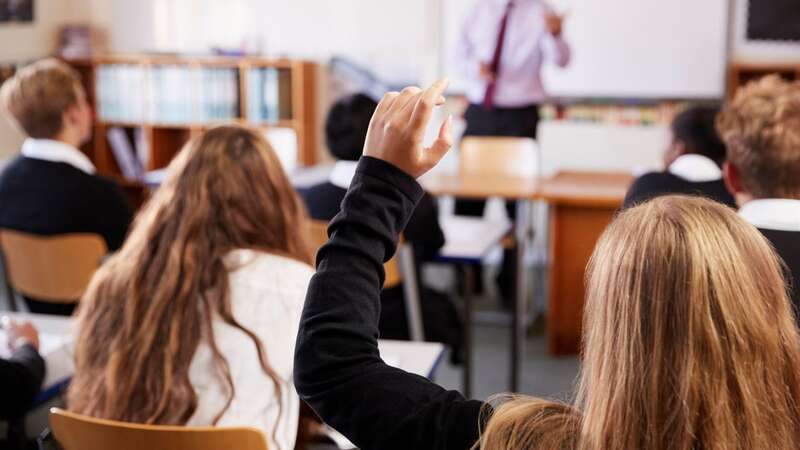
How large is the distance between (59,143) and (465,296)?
4.76 ft

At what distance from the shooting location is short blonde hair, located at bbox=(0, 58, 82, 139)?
9.90 feet

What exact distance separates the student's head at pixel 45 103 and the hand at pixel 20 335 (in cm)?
121

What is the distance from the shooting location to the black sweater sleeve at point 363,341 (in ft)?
2.85

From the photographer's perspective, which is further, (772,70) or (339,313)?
(772,70)

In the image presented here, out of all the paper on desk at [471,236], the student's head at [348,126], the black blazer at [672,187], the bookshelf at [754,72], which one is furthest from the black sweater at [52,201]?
the bookshelf at [754,72]

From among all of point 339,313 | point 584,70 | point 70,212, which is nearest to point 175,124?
point 584,70

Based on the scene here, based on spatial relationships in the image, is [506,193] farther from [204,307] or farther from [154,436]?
[154,436]

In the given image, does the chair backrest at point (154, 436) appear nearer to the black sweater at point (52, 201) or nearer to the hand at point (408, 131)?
the hand at point (408, 131)

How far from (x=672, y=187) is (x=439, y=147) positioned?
1828 mm

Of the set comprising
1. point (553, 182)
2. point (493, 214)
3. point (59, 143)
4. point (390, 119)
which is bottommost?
point (493, 214)

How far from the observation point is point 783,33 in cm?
514

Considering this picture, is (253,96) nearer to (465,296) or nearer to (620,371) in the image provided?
(465,296)

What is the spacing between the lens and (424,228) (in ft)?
9.62

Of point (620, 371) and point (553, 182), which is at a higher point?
point (620, 371)
